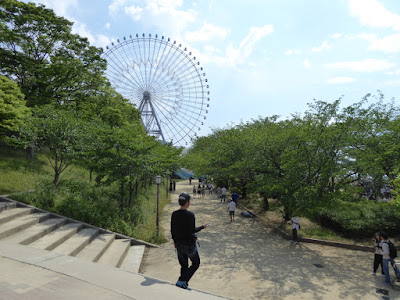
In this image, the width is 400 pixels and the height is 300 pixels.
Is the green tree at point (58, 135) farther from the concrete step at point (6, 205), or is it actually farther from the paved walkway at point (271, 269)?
the paved walkway at point (271, 269)

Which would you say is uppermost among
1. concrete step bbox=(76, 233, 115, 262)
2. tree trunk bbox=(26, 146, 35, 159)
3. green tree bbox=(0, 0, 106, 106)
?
green tree bbox=(0, 0, 106, 106)

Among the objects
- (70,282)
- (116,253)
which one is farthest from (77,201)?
(70,282)

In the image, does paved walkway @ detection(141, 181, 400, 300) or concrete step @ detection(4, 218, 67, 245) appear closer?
concrete step @ detection(4, 218, 67, 245)

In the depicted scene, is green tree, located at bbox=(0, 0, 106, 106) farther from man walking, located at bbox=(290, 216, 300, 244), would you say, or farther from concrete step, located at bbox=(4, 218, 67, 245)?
man walking, located at bbox=(290, 216, 300, 244)

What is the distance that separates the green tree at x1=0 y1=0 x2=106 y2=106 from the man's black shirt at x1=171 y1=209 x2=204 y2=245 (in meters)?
18.8

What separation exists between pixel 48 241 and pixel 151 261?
331cm

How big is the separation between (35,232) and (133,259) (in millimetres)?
3068

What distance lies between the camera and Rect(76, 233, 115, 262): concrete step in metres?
7.31

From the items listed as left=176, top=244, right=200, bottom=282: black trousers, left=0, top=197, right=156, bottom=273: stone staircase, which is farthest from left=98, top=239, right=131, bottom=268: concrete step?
left=176, top=244, right=200, bottom=282: black trousers

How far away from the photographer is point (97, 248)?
807 centimetres

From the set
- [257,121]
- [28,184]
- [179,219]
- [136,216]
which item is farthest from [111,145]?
[257,121]

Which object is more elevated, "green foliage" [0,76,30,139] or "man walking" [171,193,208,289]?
"green foliage" [0,76,30,139]

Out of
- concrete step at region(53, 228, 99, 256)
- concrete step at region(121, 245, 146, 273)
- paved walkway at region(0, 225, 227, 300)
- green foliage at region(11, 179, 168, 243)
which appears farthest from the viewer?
green foliage at region(11, 179, 168, 243)

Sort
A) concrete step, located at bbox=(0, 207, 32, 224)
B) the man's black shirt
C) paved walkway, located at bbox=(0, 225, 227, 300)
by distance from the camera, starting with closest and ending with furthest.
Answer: paved walkway, located at bbox=(0, 225, 227, 300), the man's black shirt, concrete step, located at bbox=(0, 207, 32, 224)
